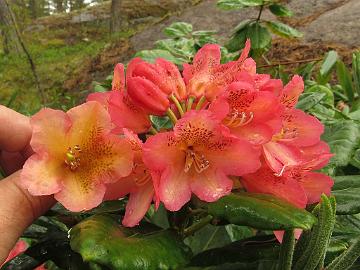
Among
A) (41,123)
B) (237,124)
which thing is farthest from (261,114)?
(41,123)

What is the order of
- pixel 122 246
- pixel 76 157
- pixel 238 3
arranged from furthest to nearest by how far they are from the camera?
Answer: pixel 238 3 < pixel 76 157 < pixel 122 246

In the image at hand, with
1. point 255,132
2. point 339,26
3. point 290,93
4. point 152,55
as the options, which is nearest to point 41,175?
point 255,132

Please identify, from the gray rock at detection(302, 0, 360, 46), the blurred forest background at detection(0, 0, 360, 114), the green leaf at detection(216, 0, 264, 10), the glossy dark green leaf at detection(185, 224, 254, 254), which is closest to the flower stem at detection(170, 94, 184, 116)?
the glossy dark green leaf at detection(185, 224, 254, 254)

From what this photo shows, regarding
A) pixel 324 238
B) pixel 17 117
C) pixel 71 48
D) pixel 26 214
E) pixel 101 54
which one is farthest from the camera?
pixel 71 48

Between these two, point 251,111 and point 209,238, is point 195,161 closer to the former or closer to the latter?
point 251,111

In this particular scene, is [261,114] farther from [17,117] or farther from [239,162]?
[17,117]

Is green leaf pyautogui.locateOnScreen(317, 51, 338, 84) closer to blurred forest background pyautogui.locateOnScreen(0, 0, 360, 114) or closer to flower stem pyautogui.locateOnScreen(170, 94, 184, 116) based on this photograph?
blurred forest background pyautogui.locateOnScreen(0, 0, 360, 114)
